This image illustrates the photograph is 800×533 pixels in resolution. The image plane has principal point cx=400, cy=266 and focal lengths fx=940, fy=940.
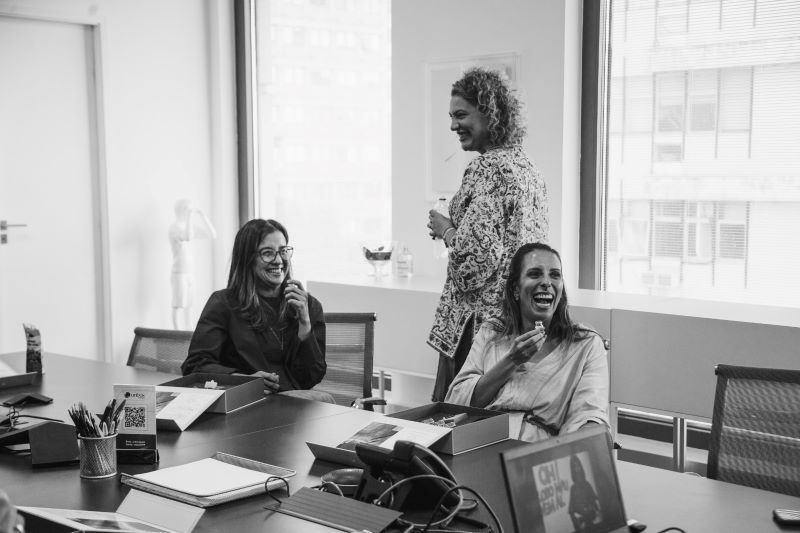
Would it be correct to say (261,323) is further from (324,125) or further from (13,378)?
(324,125)

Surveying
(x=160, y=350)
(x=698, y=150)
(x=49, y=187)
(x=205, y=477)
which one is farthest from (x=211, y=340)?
(x=49, y=187)

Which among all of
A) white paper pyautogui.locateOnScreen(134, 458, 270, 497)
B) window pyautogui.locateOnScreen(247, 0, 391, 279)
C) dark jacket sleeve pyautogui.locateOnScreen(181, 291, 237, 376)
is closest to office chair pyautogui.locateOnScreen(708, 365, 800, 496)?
white paper pyautogui.locateOnScreen(134, 458, 270, 497)

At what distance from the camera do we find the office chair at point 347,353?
3.52 m

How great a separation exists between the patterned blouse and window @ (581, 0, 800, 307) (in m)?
1.29

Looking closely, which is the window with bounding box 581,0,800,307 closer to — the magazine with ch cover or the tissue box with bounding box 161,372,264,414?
the tissue box with bounding box 161,372,264,414

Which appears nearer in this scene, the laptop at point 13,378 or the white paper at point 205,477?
the white paper at point 205,477

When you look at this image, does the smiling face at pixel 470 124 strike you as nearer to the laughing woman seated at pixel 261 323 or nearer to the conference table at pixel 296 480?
the laughing woman seated at pixel 261 323

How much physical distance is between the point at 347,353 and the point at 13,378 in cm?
117

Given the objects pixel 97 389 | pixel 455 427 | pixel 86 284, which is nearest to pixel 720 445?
pixel 455 427

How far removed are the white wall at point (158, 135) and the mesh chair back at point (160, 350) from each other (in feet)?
7.40

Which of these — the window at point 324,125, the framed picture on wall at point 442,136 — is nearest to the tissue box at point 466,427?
the framed picture on wall at point 442,136

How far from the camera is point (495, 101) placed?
3438 mm

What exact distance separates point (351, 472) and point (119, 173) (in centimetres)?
429

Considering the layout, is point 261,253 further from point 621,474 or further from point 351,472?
point 621,474
